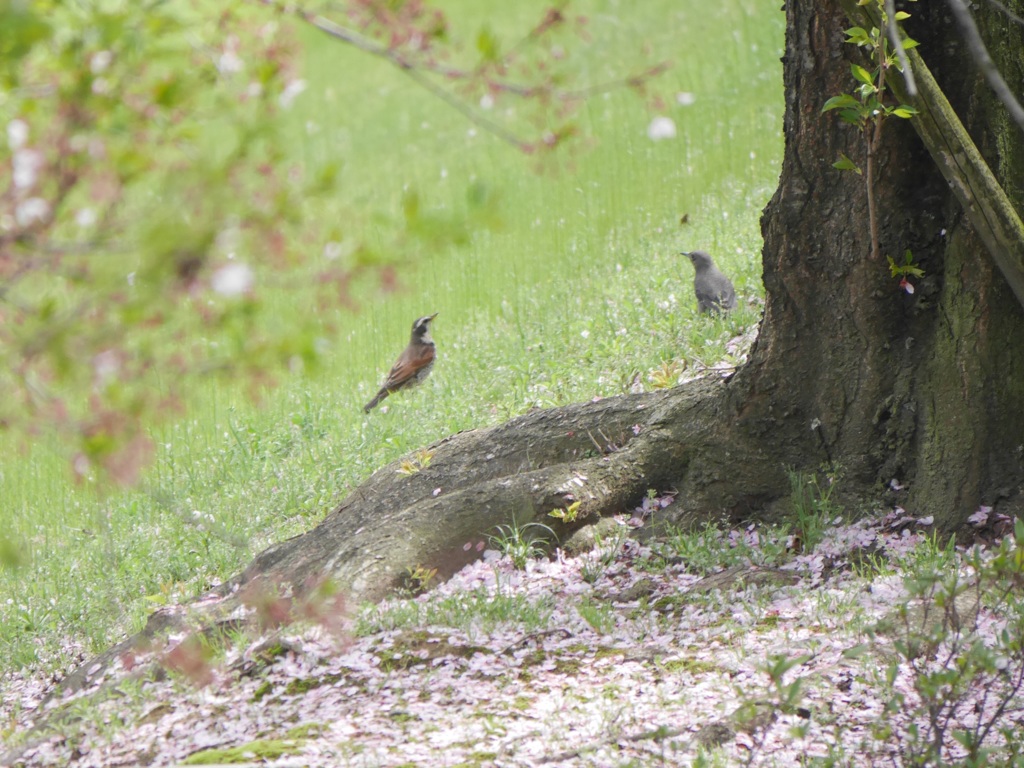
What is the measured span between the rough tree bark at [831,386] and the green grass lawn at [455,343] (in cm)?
94

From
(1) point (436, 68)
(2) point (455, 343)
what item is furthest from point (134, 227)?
(2) point (455, 343)

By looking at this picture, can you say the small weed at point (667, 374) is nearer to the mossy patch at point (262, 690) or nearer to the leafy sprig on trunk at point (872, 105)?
the leafy sprig on trunk at point (872, 105)

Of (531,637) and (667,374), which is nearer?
(531,637)

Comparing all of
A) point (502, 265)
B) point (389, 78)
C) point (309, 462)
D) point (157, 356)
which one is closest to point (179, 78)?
point (157, 356)

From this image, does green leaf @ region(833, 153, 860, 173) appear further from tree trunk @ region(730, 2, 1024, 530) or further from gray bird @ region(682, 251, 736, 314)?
gray bird @ region(682, 251, 736, 314)

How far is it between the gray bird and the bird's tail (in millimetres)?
2566

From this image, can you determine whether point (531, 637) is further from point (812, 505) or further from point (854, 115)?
point (854, 115)

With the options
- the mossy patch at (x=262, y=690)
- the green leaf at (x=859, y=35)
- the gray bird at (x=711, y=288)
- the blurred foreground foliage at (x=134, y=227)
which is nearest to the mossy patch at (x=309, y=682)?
the mossy patch at (x=262, y=690)

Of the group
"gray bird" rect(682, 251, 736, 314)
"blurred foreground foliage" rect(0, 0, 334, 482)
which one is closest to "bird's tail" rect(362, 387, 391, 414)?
"gray bird" rect(682, 251, 736, 314)

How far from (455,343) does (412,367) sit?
3.76 ft

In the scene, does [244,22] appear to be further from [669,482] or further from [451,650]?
[669,482]

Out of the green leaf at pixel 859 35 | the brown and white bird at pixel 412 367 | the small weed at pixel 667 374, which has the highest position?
the green leaf at pixel 859 35

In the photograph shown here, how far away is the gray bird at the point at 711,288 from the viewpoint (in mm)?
7621

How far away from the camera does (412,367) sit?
28.2ft
